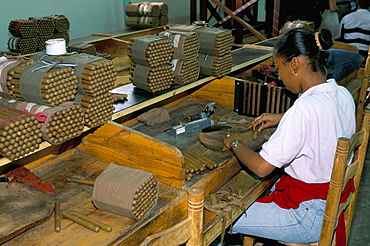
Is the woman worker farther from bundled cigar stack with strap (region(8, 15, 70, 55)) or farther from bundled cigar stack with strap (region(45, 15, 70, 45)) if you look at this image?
bundled cigar stack with strap (region(45, 15, 70, 45))

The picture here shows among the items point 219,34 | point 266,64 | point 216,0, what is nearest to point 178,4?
point 216,0

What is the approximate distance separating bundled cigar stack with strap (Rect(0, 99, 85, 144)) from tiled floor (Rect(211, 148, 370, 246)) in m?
1.94

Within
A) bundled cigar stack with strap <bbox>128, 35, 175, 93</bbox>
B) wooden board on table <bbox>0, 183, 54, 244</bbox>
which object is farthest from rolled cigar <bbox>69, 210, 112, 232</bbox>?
bundled cigar stack with strap <bbox>128, 35, 175, 93</bbox>

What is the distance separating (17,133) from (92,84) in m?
0.59

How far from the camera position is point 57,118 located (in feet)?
7.50

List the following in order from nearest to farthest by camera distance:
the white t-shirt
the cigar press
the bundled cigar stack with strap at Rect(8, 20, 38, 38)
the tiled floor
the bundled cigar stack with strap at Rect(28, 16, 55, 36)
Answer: the white t-shirt → the cigar press → the tiled floor → the bundled cigar stack with strap at Rect(8, 20, 38, 38) → the bundled cigar stack with strap at Rect(28, 16, 55, 36)

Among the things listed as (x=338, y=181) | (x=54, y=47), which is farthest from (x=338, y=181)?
(x=54, y=47)

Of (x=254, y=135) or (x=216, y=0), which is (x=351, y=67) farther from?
(x=216, y=0)

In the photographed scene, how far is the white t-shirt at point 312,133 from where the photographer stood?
2398 mm

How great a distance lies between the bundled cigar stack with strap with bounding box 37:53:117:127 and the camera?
249 centimetres

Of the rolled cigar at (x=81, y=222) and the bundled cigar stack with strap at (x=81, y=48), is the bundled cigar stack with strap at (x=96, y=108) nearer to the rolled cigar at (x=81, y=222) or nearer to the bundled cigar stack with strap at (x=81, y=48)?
the rolled cigar at (x=81, y=222)

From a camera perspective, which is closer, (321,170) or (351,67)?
(321,170)

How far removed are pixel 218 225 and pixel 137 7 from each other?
5.24m

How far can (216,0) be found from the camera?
8375 millimetres
